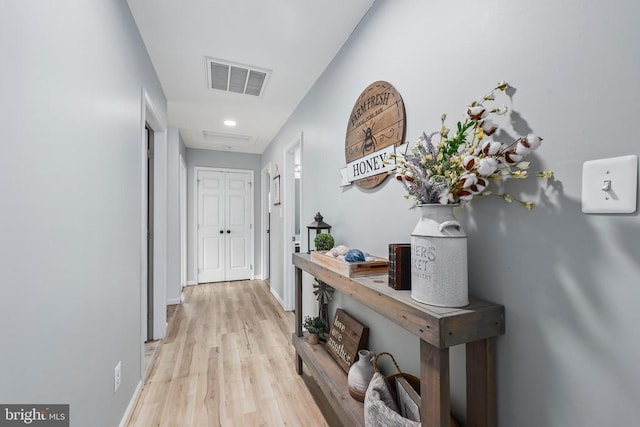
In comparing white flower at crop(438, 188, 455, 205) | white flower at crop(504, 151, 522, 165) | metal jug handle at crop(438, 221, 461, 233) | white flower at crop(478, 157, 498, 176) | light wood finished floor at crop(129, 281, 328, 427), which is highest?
white flower at crop(504, 151, 522, 165)

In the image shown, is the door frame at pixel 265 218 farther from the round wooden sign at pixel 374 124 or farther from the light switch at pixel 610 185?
the light switch at pixel 610 185

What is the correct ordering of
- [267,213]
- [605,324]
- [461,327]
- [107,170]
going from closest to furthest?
1. [605,324]
2. [461,327]
3. [107,170]
4. [267,213]

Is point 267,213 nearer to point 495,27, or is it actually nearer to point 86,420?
→ point 86,420

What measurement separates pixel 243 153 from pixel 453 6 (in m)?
4.47

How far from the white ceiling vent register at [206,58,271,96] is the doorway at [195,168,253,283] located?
2.49 meters

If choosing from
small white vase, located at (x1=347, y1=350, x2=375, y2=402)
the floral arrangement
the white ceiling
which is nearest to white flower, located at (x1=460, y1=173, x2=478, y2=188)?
the floral arrangement

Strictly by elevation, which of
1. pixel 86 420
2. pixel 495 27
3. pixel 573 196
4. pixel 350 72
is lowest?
pixel 86 420

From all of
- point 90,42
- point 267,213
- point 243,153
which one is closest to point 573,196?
point 90,42

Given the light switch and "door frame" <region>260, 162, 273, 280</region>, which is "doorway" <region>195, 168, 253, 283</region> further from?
the light switch

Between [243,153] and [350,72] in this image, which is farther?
[243,153]

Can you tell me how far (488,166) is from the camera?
0.77 m

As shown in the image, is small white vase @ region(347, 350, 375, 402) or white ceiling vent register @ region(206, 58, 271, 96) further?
white ceiling vent register @ region(206, 58, 271, 96)

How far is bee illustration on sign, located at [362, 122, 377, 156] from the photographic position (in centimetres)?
153

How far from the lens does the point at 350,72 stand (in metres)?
1.84
